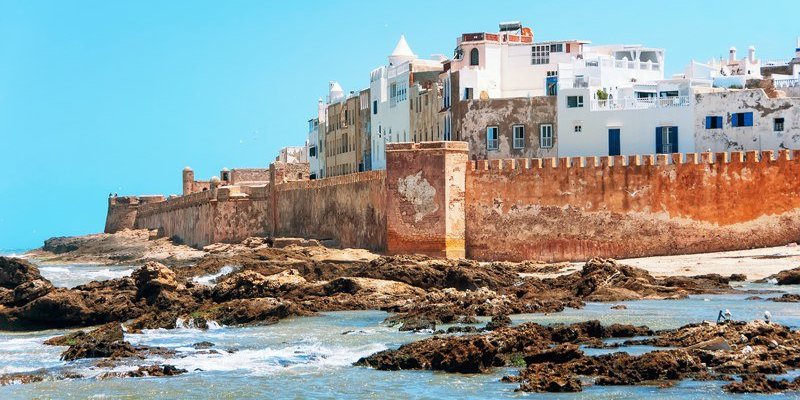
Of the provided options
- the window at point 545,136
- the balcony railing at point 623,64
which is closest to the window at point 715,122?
Answer: the window at point 545,136

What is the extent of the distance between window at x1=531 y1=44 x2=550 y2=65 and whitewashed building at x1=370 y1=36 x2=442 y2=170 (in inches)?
237

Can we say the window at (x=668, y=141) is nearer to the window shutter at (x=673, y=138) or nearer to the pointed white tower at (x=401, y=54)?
the window shutter at (x=673, y=138)

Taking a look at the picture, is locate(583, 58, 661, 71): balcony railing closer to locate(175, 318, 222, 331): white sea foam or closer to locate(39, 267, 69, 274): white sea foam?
locate(39, 267, 69, 274): white sea foam

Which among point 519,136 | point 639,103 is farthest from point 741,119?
point 519,136

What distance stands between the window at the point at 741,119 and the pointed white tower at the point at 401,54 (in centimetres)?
2179

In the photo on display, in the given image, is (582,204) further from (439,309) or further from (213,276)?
(439,309)

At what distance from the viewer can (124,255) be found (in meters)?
63.9

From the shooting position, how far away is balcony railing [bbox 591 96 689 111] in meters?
43.7

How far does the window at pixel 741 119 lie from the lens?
4278 cm

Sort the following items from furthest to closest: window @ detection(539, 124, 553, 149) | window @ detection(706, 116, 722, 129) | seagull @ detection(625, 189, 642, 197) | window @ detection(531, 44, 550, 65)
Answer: window @ detection(531, 44, 550, 65) → window @ detection(539, 124, 553, 149) → window @ detection(706, 116, 722, 129) → seagull @ detection(625, 189, 642, 197)

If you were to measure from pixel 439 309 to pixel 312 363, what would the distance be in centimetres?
553

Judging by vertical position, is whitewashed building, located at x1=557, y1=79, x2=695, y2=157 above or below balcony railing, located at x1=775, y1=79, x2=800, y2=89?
below

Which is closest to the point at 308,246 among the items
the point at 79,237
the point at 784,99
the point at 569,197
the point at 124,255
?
the point at 569,197

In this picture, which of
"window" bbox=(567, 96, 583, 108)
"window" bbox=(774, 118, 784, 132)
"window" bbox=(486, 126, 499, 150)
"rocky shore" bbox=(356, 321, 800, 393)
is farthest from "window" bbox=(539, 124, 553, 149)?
"rocky shore" bbox=(356, 321, 800, 393)
